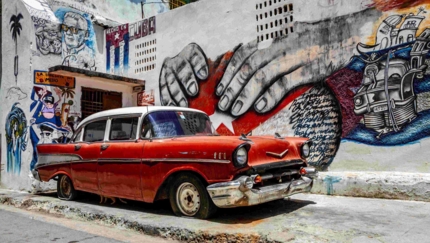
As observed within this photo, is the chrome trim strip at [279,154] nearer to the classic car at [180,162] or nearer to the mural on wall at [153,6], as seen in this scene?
the classic car at [180,162]

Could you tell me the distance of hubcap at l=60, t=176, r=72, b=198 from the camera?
6.20m

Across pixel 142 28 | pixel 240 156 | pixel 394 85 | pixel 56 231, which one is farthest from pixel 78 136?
pixel 394 85

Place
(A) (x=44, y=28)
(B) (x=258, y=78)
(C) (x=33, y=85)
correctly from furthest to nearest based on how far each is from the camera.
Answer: (A) (x=44, y=28) < (C) (x=33, y=85) < (B) (x=258, y=78)

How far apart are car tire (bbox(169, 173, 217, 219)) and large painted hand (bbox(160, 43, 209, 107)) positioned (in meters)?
3.96

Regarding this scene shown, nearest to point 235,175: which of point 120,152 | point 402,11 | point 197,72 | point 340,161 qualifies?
point 120,152

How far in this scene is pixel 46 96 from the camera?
→ 7.92 m

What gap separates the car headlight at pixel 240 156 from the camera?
13.0 feet

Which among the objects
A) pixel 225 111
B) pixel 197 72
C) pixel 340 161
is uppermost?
pixel 197 72

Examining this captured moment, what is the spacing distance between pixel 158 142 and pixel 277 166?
1.52 m

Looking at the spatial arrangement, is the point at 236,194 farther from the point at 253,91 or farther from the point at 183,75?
the point at 183,75

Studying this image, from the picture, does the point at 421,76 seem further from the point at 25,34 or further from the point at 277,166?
the point at 25,34

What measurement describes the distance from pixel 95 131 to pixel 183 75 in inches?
123

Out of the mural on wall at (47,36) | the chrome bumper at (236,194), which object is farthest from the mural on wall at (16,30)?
the chrome bumper at (236,194)

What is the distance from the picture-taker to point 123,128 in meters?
5.31
